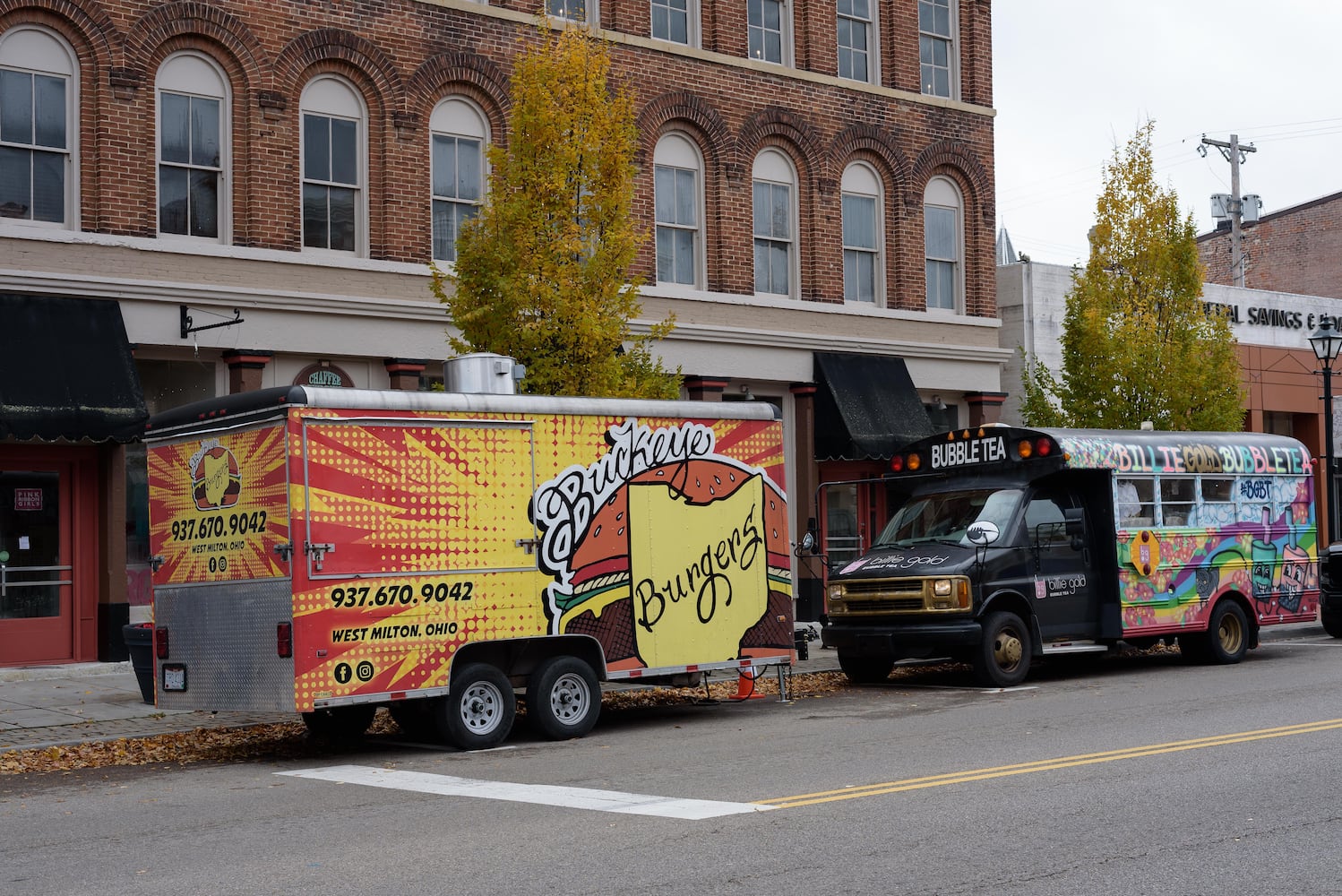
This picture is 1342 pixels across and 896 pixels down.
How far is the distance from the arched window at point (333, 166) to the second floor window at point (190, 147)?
1.17 metres

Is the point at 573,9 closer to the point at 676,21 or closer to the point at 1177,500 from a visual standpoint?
the point at 676,21

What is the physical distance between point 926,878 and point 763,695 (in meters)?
9.06

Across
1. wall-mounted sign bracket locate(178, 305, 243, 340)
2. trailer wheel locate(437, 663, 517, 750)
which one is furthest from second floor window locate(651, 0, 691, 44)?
trailer wheel locate(437, 663, 517, 750)

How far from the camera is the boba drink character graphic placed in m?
18.3

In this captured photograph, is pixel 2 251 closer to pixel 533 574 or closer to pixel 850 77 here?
pixel 533 574

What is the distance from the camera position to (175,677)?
11992mm

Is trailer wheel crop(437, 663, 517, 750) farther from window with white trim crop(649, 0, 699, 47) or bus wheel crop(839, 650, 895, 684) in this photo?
window with white trim crop(649, 0, 699, 47)

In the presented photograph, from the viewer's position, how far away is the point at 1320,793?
8797 millimetres

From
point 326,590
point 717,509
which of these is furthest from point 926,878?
point 717,509

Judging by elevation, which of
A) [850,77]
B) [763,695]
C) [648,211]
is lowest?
[763,695]

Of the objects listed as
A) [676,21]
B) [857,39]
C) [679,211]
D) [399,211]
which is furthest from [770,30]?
[399,211]

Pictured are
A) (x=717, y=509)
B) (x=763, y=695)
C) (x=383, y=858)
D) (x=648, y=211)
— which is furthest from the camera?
(x=648, y=211)

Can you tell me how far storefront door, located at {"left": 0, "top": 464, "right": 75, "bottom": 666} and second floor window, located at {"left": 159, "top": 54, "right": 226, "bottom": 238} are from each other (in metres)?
3.37

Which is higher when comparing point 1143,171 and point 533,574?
point 1143,171
